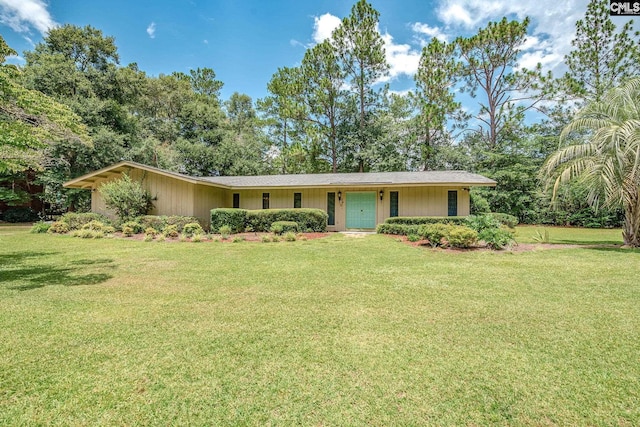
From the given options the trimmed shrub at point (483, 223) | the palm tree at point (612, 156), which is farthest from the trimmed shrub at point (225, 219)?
the palm tree at point (612, 156)

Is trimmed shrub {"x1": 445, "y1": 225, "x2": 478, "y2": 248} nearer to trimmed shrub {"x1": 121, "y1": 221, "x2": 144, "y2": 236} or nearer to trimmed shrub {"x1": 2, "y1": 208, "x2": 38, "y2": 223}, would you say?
trimmed shrub {"x1": 121, "y1": 221, "x2": 144, "y2": 236}

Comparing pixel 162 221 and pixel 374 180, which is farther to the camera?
pixel 374 180

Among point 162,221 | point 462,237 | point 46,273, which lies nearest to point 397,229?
point 462,237

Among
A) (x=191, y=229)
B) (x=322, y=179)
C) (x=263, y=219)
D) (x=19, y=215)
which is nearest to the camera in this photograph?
(x=191, y=229)

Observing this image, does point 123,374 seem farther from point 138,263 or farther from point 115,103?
point 115,103

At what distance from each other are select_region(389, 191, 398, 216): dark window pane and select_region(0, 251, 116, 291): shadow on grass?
1185 centimetres

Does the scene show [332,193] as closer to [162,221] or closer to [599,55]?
[162,221]

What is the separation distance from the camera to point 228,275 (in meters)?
6.03

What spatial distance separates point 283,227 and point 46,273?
8.04 m

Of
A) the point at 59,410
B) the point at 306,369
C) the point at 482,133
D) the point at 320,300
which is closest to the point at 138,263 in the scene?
the point at 320,300

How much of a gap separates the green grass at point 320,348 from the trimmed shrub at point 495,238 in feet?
9.34

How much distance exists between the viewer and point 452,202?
48.1 feet

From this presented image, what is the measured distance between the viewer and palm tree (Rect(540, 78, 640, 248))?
353 inches

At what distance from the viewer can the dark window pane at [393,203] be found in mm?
15133
